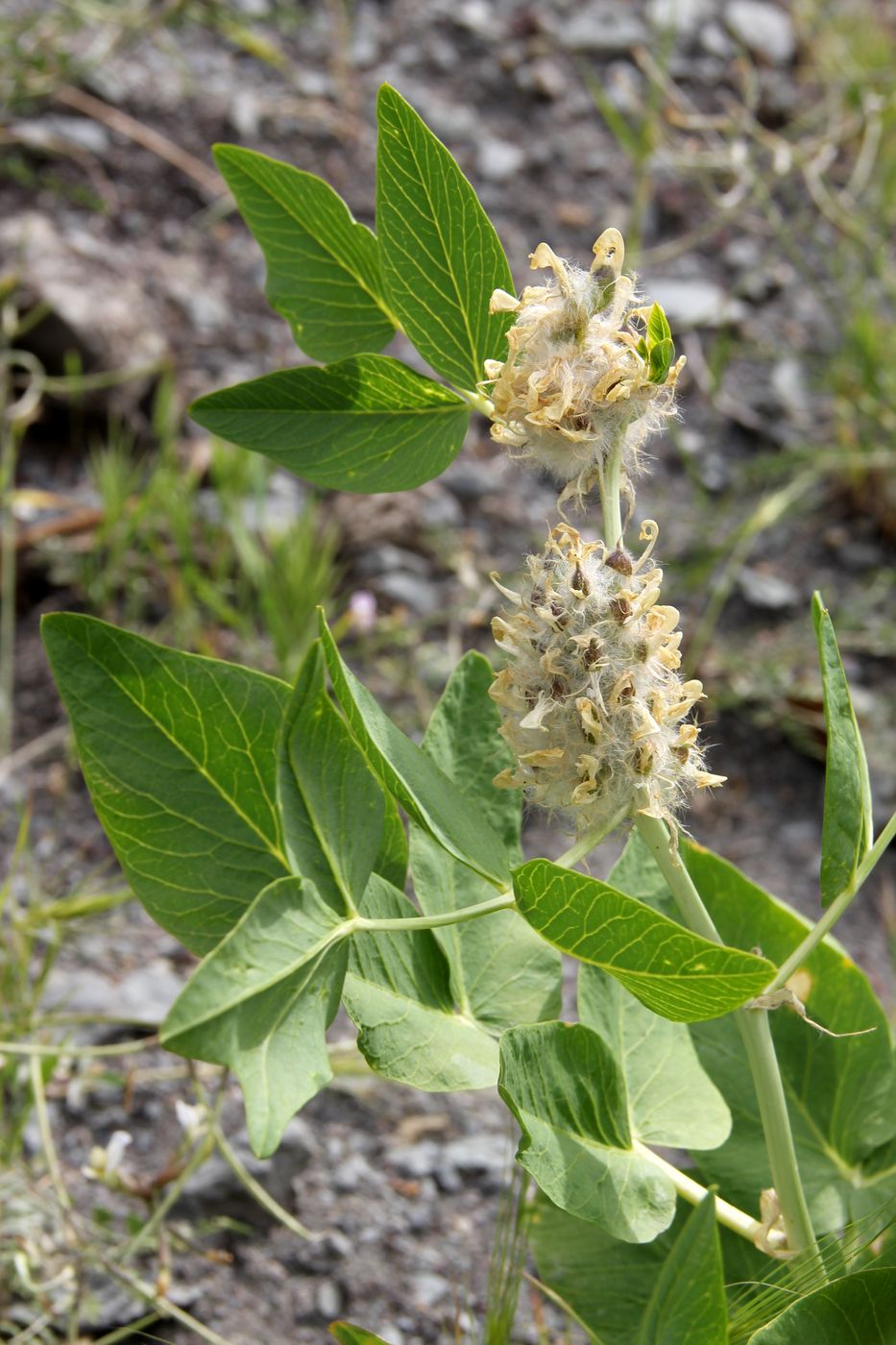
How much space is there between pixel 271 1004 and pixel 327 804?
109 mm

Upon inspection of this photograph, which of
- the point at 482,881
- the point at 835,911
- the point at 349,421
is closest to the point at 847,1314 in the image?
the point at 835,911

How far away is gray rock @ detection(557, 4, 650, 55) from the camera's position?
2889 mm

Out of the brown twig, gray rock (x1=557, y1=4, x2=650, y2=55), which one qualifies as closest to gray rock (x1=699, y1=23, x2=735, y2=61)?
gray rock (x1=557, y1=4, x2=650, y2=55)

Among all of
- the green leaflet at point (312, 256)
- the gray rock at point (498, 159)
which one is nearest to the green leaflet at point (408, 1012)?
the green leaflet at point (312, 256)

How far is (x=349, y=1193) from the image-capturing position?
1306 millimetres

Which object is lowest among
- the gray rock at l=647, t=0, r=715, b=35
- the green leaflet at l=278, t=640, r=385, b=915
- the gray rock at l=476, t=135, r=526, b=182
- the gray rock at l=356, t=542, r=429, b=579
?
the gray rock at l=356, t=542, r=429, b=579

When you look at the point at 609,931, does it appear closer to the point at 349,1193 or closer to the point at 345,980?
the point at 345,980

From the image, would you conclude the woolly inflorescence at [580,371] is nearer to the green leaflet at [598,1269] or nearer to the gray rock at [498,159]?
the green leaflet at [598,1269]

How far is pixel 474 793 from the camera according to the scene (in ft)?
2.71

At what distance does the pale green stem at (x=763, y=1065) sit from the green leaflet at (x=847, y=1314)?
0.06m

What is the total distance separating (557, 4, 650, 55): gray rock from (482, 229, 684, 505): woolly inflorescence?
2513 millimetres

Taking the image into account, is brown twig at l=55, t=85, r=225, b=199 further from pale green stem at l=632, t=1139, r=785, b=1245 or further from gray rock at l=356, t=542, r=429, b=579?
pale green stem at l=632, t=1139, r=785, b=1245

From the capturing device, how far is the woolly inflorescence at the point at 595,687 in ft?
2.04

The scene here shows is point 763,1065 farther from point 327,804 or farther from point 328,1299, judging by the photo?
point 328,1299
